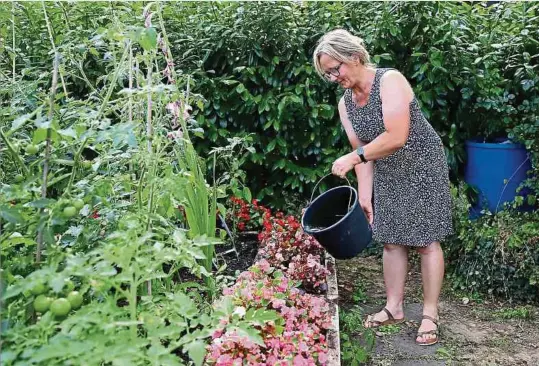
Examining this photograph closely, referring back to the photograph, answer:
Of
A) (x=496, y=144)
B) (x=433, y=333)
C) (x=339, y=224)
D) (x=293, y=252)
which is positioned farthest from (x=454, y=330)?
(x=496, y=144)

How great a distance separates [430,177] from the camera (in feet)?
10.0

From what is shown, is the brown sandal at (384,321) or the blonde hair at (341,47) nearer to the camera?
the blonde hair at (341,47)

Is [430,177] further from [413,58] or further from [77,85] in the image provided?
[77,85]

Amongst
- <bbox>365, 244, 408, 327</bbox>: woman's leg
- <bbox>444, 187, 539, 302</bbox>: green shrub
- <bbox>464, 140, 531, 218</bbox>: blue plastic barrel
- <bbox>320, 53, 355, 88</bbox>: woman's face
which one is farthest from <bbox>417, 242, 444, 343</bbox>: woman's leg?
<bbox>464, 140, 531, 218</bbox>: blue plastic barrel

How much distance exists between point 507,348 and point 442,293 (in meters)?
0.71

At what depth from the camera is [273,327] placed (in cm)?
232

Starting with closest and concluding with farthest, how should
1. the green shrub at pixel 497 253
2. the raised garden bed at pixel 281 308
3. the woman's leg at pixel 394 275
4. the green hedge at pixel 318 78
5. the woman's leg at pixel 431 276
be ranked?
the raised garden bed at pixel 281 308 < the woman's leg at pixel 431 276 < the woman's leg at pixel 394 275 < the green shrub at pixel 497 253 < the green hedge at pixel 318 78

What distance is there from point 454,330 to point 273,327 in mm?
1383

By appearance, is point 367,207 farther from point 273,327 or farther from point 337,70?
point 273,327

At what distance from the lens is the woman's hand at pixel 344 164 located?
2785 mm

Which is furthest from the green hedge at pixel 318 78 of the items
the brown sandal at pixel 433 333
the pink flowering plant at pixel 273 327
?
the pink flowering plant at pixel 273 327

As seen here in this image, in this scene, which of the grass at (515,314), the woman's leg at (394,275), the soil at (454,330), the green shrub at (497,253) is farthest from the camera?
the green shrub at (497,253)

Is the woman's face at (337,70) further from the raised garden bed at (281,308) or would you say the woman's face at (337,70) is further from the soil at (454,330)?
the soil at (454,330)

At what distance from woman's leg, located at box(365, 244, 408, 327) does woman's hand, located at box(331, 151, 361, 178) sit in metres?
0.65
